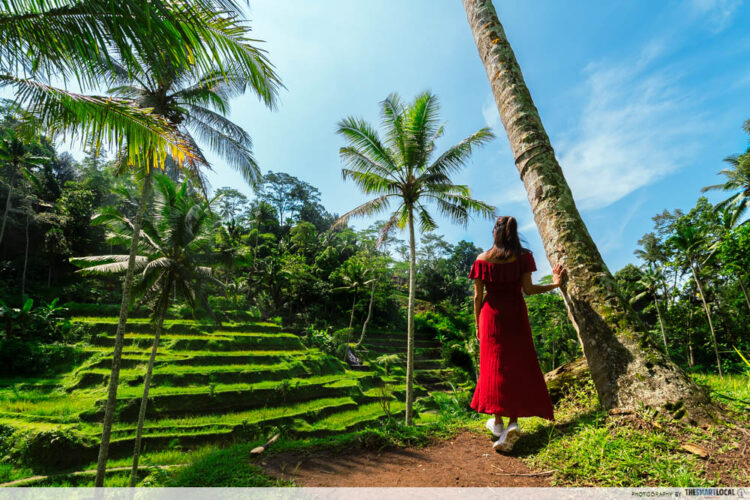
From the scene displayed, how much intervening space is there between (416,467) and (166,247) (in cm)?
1081

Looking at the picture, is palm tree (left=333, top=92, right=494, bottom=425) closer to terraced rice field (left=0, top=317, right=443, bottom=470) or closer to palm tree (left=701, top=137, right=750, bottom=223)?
terraced rice field (left=0, top=317, right=443, bottom=470)

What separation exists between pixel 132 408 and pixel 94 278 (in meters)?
16.2

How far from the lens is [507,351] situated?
2336 mm

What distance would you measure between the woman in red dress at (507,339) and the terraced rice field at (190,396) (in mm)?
4654

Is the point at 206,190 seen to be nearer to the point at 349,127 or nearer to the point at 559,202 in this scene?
the point at 349,127

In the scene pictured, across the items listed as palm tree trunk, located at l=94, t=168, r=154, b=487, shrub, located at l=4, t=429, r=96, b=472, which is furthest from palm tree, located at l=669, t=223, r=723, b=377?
shrub, located at l=4, t=429, r=96, b=472

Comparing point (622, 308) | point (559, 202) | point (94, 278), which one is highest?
point (94, 278)

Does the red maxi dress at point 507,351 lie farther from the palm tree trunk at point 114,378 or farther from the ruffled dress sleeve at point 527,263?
the palm tree trunk at point 114,378

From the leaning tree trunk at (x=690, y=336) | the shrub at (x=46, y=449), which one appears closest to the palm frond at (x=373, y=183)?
the shrub at (x=46, y=449)

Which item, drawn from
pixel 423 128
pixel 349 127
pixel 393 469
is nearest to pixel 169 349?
pixel 349 127

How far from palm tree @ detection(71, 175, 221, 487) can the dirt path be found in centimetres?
907

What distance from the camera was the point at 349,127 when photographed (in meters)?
9.94

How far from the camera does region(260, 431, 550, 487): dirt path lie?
191 cm

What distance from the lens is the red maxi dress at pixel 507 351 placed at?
2232mm
